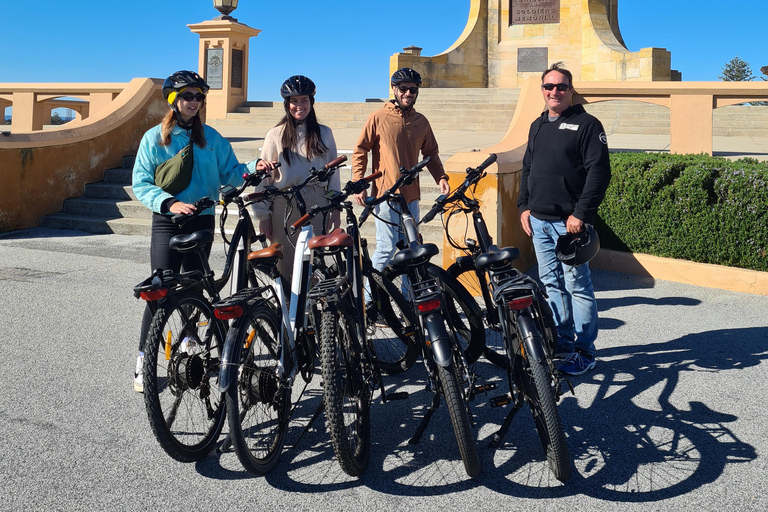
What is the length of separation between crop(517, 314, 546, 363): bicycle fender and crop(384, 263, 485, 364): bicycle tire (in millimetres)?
791

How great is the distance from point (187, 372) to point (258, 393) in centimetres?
37

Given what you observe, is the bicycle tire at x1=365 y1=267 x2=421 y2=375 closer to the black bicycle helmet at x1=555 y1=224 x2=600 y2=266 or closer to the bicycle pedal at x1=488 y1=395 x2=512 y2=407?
the bicycle pedal at x1=488 y1=395 x2=512 y2=407

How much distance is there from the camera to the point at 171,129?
421cm

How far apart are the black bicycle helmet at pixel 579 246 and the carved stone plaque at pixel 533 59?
733 inches

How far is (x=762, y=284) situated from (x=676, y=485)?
14.1 feet

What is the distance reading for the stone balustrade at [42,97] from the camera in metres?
13.5

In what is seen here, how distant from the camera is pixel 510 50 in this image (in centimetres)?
2233

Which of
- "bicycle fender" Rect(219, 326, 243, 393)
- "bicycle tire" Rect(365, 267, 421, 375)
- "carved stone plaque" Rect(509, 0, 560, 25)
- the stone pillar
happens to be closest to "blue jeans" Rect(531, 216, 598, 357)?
"bicycle tire" Rect(365, 267, 421, 375)

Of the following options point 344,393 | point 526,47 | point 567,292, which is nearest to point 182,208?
point 344,393

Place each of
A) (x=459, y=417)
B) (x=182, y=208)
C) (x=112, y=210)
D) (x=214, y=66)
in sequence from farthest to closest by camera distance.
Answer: (x=214, y=66) → (x=112, y=210) → (x=182, y=208) → (x=459, y=417)

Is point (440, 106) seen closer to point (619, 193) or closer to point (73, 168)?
point (73, 168)

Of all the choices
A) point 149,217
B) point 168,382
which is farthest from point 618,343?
point 149,217

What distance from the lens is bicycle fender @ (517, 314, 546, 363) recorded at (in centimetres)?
326

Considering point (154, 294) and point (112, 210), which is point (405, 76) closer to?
point (154, 294)
